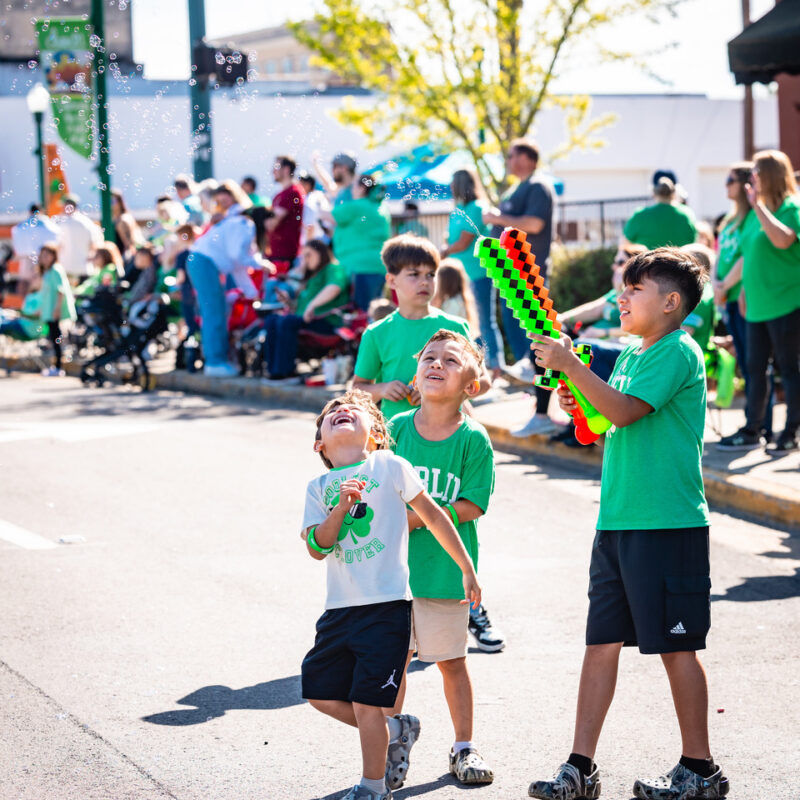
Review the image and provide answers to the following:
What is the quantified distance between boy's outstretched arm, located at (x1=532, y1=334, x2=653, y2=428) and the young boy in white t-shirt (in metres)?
0.55

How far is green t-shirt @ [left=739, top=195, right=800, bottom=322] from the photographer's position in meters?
8.63

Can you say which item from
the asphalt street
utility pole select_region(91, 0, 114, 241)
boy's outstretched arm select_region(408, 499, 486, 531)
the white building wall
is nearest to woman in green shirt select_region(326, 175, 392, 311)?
the asphalt street

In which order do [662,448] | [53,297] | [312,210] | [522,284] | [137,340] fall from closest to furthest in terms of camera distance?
[522,284] → [662,448] → [312,210] → [137,340] → [53,297]

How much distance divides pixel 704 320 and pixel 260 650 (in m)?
5.01

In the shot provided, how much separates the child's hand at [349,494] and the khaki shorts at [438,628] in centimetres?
63

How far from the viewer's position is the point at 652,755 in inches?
171

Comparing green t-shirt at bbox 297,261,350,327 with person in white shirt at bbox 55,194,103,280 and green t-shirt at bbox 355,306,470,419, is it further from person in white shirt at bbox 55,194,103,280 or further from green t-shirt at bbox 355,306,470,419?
green t-shirt at bbox 355,306,470,419

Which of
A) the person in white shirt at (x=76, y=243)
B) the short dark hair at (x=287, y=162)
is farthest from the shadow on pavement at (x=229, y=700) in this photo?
the person in white shirt at (x=76, y=243)

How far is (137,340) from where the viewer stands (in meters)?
15.4

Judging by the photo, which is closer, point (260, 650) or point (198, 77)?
point (260, 650)

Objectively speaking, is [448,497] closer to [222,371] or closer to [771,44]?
[771,44]

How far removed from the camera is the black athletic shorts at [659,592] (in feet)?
12.9

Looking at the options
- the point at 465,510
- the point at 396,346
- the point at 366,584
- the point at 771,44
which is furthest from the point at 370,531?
the point at 771,44

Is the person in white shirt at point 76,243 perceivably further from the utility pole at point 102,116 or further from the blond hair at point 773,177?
the blond hair at point 773,177
